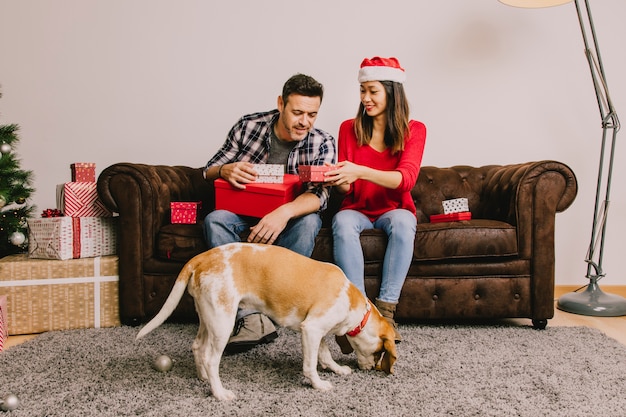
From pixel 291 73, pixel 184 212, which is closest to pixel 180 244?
pixel 184 212

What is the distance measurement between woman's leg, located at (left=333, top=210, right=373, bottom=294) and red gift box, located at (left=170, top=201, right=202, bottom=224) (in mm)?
714

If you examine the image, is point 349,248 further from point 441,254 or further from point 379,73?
point 379,73

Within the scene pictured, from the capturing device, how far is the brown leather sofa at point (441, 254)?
235 cm

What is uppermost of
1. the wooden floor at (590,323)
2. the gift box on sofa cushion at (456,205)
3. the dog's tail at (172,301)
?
the gift box on sofa cushion at (456,205)

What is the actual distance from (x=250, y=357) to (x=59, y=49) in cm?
244

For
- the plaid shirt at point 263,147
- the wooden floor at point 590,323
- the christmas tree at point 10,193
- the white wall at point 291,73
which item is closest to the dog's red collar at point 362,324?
the plaid shirt at point 263,147

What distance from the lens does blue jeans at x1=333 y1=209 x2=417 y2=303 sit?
2.13 meters

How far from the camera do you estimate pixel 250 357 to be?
1948 millimetres

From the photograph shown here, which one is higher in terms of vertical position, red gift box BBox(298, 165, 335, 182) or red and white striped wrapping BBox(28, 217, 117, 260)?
red gift box BBox(298, 165, 335, 182)

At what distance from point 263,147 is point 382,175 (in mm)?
614

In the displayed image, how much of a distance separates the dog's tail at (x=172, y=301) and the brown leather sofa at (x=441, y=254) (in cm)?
77

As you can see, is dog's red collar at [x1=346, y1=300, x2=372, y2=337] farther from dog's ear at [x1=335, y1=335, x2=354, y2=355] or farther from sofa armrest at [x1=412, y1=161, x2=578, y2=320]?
sofa armrest at [x1=412, y1=161, x2=578, y2=320]

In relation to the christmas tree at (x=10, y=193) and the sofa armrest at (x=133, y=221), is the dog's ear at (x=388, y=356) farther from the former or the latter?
the christmas tree at (x=10, y=193)

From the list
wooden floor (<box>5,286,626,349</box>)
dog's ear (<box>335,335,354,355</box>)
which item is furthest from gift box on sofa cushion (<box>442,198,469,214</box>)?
dog's ear (<box>335,335,354,355</box>)
